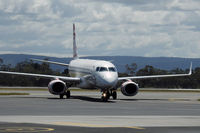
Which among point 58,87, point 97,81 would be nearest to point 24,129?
point 97,81

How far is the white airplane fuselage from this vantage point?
4853 centimetres

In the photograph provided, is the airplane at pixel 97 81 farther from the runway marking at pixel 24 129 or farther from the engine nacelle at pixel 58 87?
the runway marking at pixel 24 129

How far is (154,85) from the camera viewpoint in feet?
423

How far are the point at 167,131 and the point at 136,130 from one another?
1215 millimetres

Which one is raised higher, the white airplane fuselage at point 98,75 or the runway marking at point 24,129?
the white airplane fuselage at point 98,75

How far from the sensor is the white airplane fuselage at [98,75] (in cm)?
4853

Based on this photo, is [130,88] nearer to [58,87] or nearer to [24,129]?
[58,87]

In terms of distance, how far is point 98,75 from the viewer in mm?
50094

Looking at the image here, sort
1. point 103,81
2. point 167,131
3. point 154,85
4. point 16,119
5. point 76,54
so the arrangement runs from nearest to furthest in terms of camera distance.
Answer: point 167,131 → point 16,119 → point 103,81 → point 76,54 → point 154,85

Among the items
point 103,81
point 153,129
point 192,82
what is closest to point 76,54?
point 103,81

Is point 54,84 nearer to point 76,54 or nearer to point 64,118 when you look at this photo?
point 76,54

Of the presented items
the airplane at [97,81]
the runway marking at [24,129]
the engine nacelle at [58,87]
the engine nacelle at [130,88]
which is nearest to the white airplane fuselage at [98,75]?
the airplane at [97,81]

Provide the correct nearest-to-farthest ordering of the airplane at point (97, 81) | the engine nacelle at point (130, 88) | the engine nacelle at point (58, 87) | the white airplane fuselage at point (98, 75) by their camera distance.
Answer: the white airplane fuselage at point (98, 75) → the airplane at point (97, 81) → the engine nacelle at point (130, 88) → the engine nacelle at point (58, 87)

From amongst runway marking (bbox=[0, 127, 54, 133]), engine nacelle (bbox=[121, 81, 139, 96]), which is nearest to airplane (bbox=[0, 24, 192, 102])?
engine nacelle (bbox=[121, 81, 139, 96])
